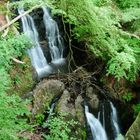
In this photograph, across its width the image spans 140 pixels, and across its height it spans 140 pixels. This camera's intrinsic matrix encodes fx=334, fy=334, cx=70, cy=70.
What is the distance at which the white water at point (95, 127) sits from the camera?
328 inches

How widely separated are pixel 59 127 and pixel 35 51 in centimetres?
314

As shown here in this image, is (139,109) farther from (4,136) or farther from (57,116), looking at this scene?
(4,136)

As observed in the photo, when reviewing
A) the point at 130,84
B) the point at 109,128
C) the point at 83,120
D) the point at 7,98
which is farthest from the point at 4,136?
the point at 130,84

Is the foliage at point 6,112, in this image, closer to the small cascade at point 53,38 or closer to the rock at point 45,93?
the rock at point 45,93

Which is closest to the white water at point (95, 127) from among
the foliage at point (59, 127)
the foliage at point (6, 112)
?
the foliage at point (59, 127)

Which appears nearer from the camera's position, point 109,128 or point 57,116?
point 57,116

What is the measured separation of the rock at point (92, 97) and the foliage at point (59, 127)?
3.47 ft

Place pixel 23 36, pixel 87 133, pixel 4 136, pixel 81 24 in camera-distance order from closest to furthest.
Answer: pixel 4 136, pixel 23 36, pixel 81 24, pixel 87 133

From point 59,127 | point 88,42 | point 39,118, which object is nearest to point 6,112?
point 59,127

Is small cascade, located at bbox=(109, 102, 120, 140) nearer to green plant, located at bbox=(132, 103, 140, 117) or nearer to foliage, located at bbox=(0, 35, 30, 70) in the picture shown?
green plant, located at bbox=(132, 103, 140, 117)

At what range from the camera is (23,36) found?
682 centimetres

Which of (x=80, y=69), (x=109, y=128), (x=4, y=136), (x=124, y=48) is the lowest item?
(x=109, y=128)

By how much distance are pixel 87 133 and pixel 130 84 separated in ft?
6.34

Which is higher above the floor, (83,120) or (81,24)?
(81,24)
